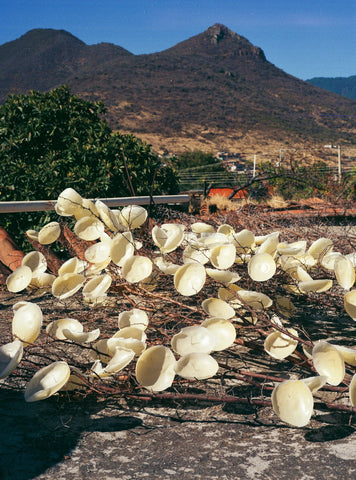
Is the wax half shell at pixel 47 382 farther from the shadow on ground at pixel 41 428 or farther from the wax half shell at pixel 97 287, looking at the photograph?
the wax half shell at pixel 97 287

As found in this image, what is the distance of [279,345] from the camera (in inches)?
64.1

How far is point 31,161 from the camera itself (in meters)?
4.82

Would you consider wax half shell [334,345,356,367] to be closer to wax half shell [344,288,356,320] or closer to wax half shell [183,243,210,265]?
wax half shell [344,288,356,320]

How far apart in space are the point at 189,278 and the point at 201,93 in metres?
57.4

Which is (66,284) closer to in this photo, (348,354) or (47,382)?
(47,382)

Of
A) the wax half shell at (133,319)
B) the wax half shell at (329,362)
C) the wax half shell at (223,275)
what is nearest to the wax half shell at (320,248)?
the wax half shell at (223,275)

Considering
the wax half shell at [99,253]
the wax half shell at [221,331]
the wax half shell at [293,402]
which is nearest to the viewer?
the wax half shell at [293,402]

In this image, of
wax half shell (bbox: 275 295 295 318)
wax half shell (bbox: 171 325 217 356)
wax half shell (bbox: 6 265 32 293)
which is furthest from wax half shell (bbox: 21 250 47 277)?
wax half shell (bbox: 275 295 295 318)

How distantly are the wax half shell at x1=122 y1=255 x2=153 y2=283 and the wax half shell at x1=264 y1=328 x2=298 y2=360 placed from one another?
492mm

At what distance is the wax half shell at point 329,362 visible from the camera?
1.42 metres

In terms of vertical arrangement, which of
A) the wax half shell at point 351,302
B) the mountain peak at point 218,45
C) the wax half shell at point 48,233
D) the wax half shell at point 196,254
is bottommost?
the wax half shell at point 351,302

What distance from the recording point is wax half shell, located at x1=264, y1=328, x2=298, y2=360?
1604mm

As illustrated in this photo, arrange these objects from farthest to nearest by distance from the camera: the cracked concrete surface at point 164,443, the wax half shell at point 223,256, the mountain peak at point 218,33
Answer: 1. the mountain peak at point 218,33
2. the wax half shell at point 223,256
3. the cracked concrete surface at point 164,443

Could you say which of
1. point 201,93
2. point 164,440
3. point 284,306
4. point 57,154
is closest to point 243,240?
point 284,306
